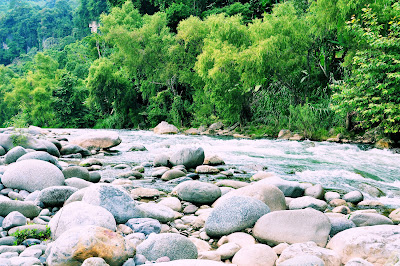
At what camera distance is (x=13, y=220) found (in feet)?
11.0

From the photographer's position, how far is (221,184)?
596cm

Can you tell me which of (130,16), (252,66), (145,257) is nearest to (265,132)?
(252,66)

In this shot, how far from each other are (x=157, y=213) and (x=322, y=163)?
237 inches

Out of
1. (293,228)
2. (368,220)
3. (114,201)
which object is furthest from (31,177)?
(368,220)

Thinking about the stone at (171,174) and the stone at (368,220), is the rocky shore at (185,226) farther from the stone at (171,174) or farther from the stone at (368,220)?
the stone at (171,174)

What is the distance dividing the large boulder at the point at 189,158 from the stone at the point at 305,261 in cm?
527

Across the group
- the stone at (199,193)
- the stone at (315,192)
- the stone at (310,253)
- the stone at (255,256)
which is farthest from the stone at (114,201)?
the stone at (315,192)

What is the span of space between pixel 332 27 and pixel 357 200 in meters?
10.9

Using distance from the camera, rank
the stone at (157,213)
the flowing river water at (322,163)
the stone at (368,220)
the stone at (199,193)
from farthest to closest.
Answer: the flowing river water at (322,163) < the stone at (199,193) < the stone at (157,213) < the stone at (368,220)

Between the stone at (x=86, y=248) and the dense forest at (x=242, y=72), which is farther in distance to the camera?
the dense forest at (x=242, y=72)

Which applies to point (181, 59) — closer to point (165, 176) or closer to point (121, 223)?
point (165, 176)

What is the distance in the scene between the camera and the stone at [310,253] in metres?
2.91

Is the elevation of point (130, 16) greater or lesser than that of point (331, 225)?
greater

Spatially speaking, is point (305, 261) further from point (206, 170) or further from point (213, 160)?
point (213, 160)
